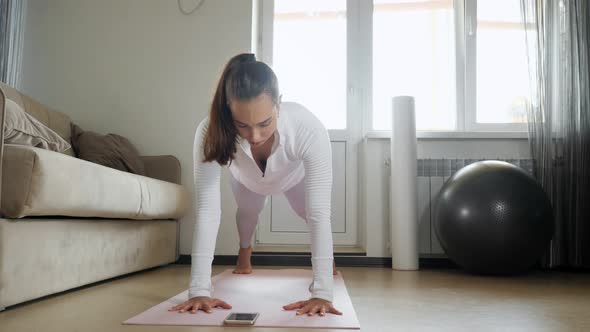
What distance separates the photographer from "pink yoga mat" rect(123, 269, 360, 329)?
140 centimetres

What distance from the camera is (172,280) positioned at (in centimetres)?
245

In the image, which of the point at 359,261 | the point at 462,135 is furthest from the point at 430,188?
the point at 359,261

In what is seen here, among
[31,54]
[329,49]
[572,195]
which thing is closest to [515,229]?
[572,195]

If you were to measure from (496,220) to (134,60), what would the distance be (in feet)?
8.56

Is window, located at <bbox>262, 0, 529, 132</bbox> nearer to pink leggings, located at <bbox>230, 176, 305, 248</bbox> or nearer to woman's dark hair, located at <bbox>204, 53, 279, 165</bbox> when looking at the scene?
pink leggings, located at <bbox>230, 176, 305, 248</bbox>

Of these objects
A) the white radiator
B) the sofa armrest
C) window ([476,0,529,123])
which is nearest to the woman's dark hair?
the sofa armrest

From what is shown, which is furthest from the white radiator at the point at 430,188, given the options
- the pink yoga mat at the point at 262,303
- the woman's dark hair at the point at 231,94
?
the woman's dark hair at the point at 231,94

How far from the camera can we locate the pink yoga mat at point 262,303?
140 centimetres

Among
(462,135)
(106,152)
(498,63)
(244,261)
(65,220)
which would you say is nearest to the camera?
(65,220)

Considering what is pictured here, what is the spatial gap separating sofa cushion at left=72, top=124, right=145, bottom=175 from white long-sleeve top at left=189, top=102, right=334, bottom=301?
1.47 metres

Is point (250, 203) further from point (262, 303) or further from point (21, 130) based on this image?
point (21, 130)

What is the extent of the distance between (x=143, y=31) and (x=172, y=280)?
1.93m

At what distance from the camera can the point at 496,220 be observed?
2680 mm

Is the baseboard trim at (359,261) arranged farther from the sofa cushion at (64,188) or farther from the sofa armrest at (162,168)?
the sofa cushion at (64,188)
